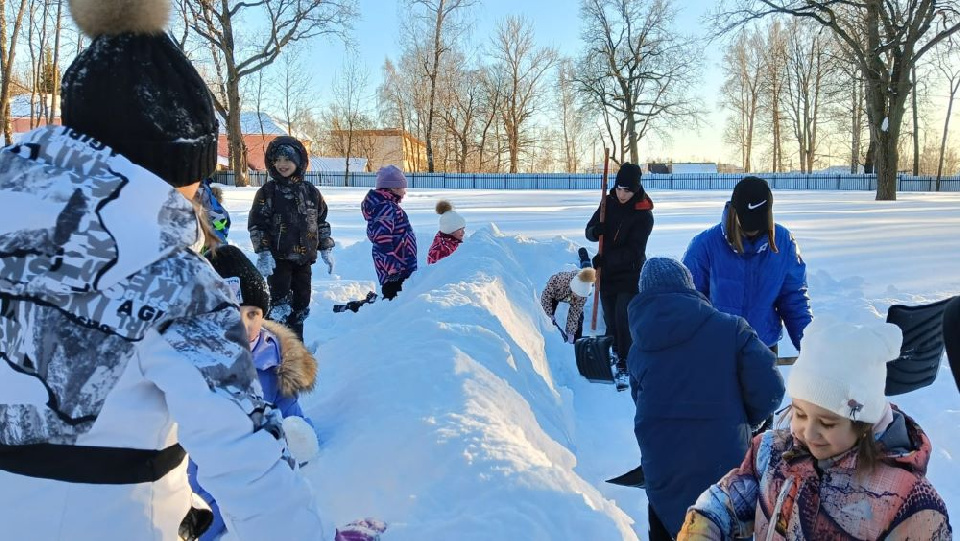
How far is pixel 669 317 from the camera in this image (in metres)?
2.89

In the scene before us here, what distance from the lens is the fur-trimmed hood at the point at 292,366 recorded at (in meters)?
3.00

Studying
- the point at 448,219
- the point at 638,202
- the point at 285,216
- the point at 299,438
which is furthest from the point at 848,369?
the point at 448,219

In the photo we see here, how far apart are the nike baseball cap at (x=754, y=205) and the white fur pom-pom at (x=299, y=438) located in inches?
103

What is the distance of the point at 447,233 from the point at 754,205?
484 cm

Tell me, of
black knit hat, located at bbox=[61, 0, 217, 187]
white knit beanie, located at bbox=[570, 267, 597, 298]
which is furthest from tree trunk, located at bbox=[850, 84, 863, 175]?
black knit hat, located at bbox=[61, 0, 217, 187]

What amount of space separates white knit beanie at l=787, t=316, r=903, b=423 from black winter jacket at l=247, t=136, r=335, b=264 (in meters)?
4.53

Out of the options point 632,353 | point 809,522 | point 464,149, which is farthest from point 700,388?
point 464,149

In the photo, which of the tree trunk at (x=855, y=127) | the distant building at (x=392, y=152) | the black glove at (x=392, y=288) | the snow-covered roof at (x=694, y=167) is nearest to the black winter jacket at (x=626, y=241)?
the black glove at (x=392, y=288)

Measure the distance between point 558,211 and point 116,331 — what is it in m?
17.6

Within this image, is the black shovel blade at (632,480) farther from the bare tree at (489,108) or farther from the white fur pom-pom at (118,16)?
the bare tree at (489,108)

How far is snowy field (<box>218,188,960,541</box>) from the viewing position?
2.70m

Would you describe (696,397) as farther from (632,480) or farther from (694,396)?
(632,480)

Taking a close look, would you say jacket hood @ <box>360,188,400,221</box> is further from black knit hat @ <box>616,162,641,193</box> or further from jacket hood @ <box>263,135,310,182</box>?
black knit hat @ <box>616,162,641,193</box>

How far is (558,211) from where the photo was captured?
60.7 ft
